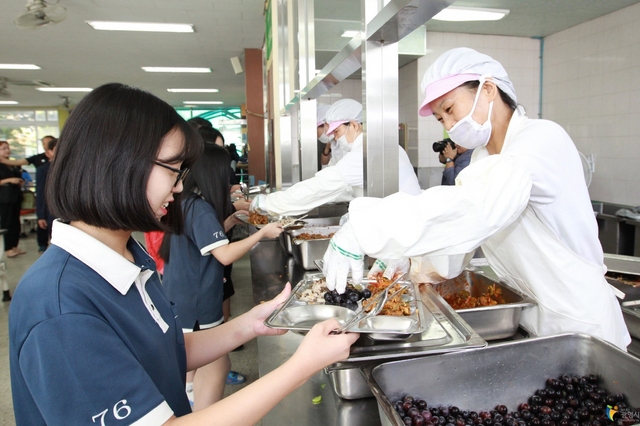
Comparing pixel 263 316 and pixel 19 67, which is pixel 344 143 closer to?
pixel 263 316

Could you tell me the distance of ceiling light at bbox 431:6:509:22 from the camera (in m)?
4.65

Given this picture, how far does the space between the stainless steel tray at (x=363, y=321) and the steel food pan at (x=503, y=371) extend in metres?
0.09

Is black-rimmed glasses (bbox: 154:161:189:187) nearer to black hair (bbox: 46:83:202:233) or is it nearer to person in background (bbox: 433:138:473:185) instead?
black hair (bbox: 46:83:202:233)

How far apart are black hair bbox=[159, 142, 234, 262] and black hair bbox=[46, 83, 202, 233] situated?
131cm

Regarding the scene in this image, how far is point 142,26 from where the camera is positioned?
21.8ft

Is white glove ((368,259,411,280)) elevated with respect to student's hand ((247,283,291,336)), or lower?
elevated

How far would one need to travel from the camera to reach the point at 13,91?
1253 cm

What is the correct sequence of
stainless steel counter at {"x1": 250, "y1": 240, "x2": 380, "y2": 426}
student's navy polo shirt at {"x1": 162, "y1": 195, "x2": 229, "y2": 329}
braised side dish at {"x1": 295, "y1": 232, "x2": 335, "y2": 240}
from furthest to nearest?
1. braised side dish at {"x1": 295, "y1": 232, "x2": 335, "y2": 240}
2. student's navy polo shirt at {"x1": 162, "y1": 195, "x2": 229, "y2": 329}
3. stainless steel counter at {"x1": 250, "y1": 240, "x2": 380, "y2": 426}

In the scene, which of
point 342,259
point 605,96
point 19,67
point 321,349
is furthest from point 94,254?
point 19,67

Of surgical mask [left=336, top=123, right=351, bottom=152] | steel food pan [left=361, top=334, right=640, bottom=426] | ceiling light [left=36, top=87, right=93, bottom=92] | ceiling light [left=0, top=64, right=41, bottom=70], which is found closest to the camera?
steel food pan [left=361, top=334, right=640, bottom=426]

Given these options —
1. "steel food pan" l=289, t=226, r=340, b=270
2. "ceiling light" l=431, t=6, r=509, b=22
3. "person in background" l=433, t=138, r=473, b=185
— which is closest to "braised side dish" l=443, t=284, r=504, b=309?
"steel food pan" l=289, t=226, r=340, b=270

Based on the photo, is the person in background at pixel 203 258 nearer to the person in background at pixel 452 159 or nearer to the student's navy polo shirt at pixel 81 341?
the student's navy polo shirt at pixel 81 341

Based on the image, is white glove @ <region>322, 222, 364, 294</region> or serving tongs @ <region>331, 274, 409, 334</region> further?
white glove @ <region>322, 222, 364, 294</region>

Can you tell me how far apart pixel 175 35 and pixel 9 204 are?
375 centimetres
